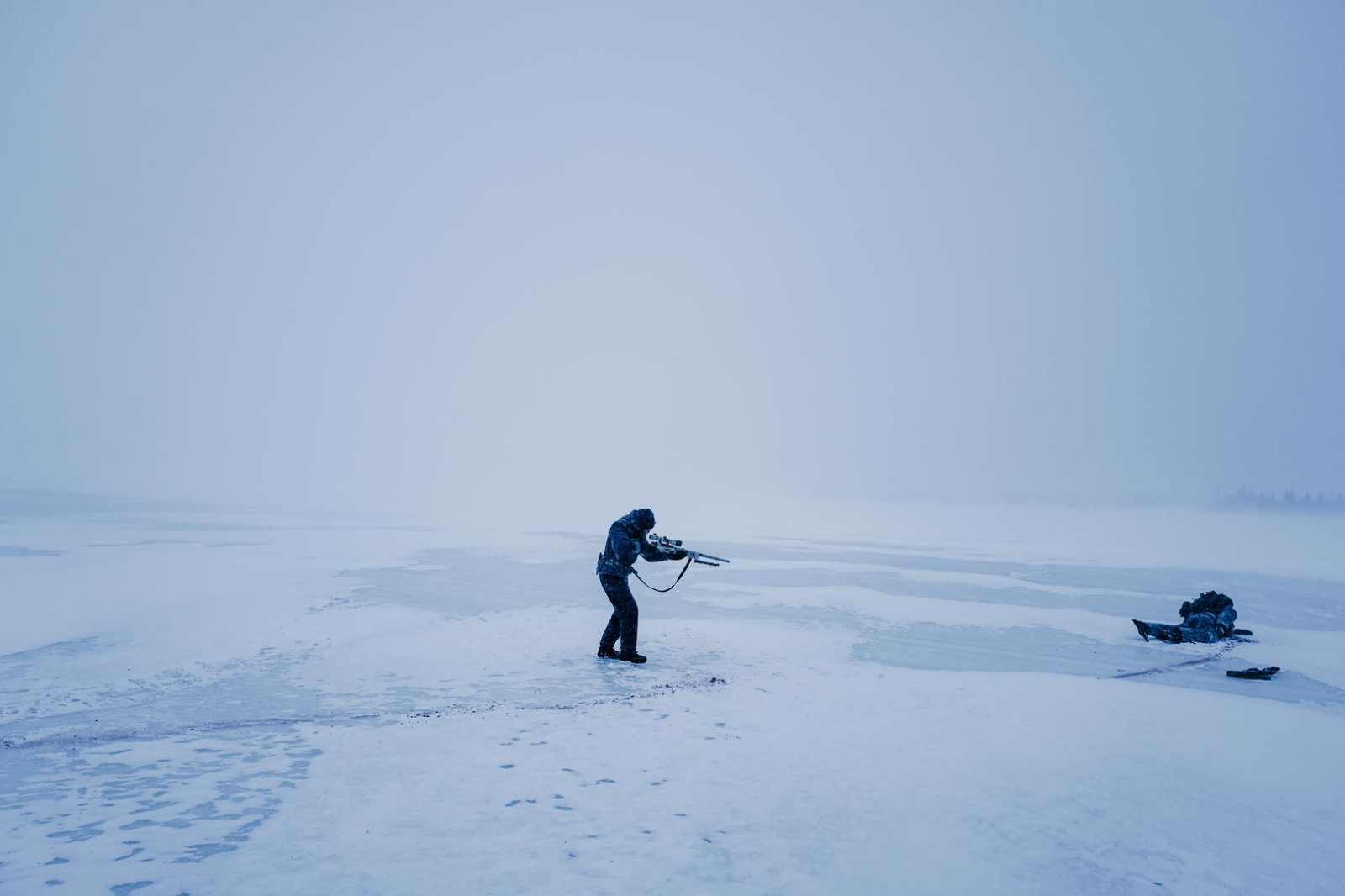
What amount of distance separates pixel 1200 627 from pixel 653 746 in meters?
10.0

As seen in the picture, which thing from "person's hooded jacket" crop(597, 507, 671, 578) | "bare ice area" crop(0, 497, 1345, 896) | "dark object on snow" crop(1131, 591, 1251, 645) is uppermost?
"person's hooded jacket" crop(597, 507, 671, 578)

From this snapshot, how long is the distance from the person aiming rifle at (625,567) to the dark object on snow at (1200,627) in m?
7.55

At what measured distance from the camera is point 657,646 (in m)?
9.99

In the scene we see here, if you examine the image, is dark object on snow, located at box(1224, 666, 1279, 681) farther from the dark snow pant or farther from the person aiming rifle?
the dark snow pant

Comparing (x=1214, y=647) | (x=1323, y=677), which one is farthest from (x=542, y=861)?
(x=1214, y=647)

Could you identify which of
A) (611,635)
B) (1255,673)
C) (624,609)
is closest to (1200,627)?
(1255,673)

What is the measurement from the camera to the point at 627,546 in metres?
9.11

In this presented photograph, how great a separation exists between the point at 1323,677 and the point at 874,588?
8.14m

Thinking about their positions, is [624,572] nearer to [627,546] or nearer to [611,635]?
[627,546]

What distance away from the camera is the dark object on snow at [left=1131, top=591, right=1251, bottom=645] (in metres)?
11.0

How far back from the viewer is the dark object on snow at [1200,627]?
11.0 meters

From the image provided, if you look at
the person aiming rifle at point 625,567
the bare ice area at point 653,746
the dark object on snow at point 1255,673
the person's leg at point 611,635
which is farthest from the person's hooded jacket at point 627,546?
the dark object on snow at point 1255,673

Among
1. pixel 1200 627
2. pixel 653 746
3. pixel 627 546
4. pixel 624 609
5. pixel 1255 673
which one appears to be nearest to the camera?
pixel 653 746

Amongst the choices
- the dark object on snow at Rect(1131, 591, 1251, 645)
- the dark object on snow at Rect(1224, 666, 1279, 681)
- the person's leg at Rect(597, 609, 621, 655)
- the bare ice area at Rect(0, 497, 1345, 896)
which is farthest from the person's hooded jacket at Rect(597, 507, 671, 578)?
the dark object on snow at Rect(1131, 591, 1251, 645)
